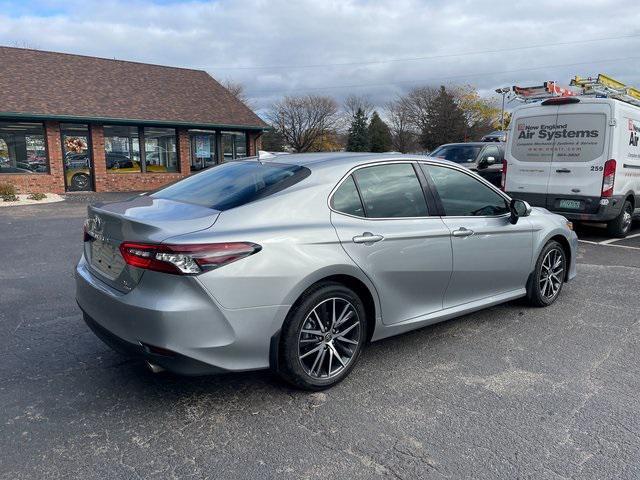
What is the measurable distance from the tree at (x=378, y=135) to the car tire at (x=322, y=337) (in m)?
56.1

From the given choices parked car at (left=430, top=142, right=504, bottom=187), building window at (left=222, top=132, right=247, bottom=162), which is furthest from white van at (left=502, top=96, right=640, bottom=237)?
building window at (left=222, top=132, right=247, bottom=162)

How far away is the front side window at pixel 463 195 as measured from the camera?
4086mm

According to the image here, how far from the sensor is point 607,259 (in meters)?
7.48

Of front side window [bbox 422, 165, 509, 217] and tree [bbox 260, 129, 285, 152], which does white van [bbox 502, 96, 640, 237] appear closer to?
front side window [bbox 422, 165, 509, 217]

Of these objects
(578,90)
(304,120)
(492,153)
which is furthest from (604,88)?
(304,120)

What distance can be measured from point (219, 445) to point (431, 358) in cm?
182

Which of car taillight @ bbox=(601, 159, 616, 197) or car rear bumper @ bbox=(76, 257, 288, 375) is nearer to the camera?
car rear bumper @ bbox=(76, 257, 288, 375)

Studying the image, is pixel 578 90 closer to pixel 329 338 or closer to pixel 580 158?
pixel 580 158

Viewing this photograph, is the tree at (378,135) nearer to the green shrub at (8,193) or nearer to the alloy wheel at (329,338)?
the green shrub at (8,193)

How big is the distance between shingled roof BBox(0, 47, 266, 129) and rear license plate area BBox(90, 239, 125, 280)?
16.4 metres

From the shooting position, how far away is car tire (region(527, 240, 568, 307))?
4910 mm

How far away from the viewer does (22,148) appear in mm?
17797

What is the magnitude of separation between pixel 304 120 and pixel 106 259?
50248 millimetres

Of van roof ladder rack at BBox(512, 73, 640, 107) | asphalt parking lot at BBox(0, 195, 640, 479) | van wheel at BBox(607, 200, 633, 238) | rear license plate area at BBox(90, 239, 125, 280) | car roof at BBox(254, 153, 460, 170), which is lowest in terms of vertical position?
asphalt parking lot at BBox(0, 195, 640, 479)
